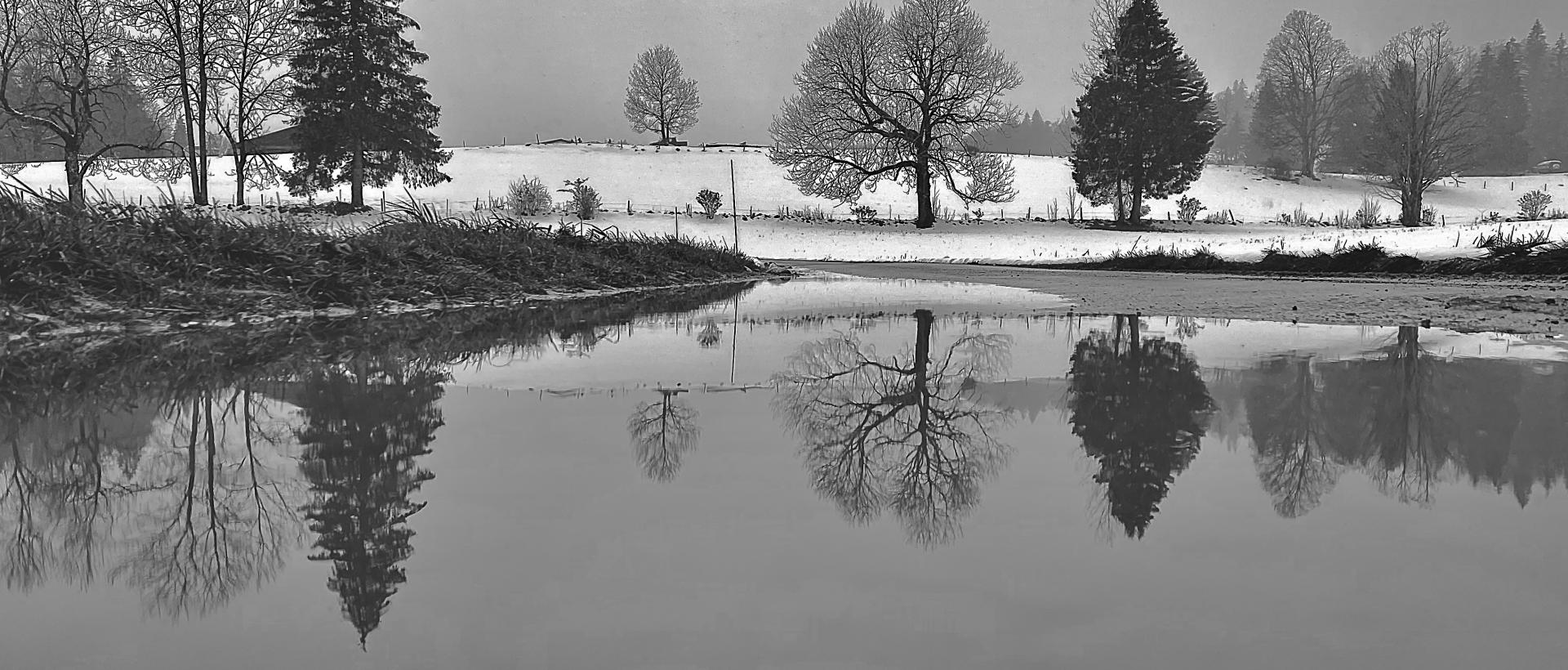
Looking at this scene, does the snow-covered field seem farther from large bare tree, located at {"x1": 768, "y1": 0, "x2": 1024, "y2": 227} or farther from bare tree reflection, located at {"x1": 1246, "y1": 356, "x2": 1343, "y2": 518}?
bare tree reflection, located at {"x1": 1246, "y1": 356, "x2": 1343, "y2": 518}

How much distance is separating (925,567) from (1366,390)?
2.55 metres

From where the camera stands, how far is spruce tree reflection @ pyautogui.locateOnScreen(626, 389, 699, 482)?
224 centimetres

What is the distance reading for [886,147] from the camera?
36625 millimetres

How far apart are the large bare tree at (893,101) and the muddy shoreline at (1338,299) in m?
21.9

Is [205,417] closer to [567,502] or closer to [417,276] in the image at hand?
[567,502]

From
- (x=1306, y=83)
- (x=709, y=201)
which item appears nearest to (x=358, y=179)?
(x=709, y=201)

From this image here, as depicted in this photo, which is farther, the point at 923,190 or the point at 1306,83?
the point at 1306,83

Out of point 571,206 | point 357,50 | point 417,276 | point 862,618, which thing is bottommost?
point 862,618

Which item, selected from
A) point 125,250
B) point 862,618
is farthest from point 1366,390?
point 125,250

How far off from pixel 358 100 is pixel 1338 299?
33.0 m

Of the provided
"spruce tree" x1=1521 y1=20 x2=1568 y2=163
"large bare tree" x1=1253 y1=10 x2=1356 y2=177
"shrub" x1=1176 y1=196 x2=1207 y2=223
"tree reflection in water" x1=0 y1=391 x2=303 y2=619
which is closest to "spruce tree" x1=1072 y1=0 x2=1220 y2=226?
"shrub" x1=1176 y1=196 x2=1207 y2=223

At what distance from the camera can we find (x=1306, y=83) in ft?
210

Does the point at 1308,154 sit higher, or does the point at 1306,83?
the point at 1306,83

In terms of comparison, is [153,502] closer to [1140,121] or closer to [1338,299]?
[1338,299]
